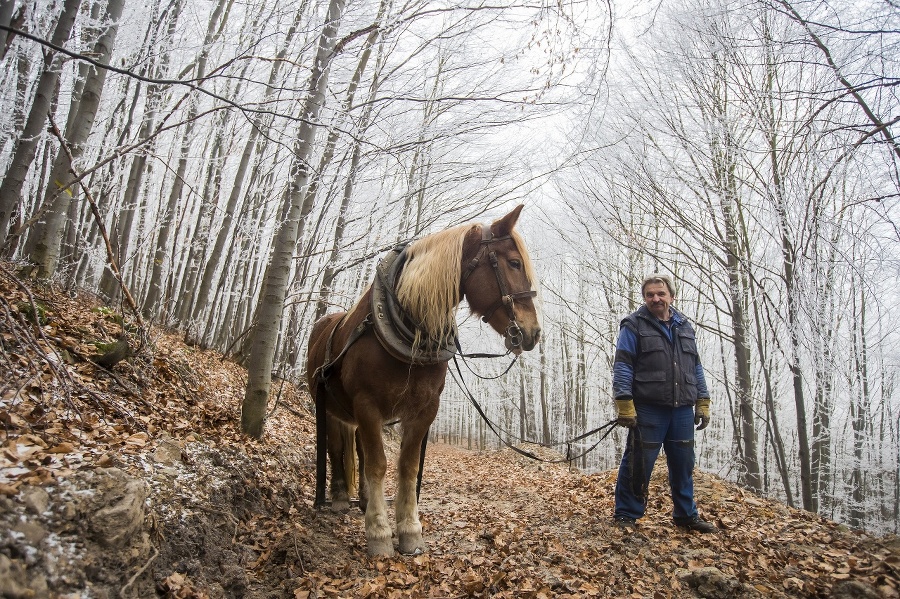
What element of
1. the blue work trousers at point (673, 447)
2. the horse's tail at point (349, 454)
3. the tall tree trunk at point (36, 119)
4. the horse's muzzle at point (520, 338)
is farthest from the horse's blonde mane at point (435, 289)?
the tall tree trunk at point (36, 119)

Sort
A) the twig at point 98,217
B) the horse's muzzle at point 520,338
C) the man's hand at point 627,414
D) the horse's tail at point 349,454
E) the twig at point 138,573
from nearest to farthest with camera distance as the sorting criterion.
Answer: the twig at point 138,573 → the twig at point 98,217 → the horse's muzzle at point 520,338 → the man's hand at point 627,414 → the horse's tail at point 349,454

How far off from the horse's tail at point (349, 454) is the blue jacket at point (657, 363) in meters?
2.46

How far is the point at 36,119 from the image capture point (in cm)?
326

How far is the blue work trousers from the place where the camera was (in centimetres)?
365

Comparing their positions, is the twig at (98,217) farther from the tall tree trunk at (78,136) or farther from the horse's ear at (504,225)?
the horse's ear at (504,225)

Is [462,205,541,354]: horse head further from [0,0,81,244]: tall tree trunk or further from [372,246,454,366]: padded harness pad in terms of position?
[0,0,81,244]: tall tree trunk

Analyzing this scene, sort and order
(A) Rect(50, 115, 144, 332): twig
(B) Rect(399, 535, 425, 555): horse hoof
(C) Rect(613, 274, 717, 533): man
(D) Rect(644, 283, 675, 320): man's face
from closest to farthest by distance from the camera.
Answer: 1. (A) Rect(50, 115, 144, 332): twig
2. (B) Rect(399, 535, 425, 555): horse hoof
3. (C) Rect(613, 274, 717, 533): man
4. (D) Rect(644, 283, 675, 320): man's face

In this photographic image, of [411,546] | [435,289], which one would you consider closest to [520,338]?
[435,289]

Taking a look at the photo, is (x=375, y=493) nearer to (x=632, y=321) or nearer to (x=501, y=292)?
(x=501, y=292)

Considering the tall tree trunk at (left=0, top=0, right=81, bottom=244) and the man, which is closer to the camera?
the tall tree trunk at (left=0, top=0, right=81, bottom=244)

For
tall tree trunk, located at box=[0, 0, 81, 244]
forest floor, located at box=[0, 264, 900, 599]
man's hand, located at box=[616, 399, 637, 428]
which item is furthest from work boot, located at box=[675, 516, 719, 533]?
tall tree trunk, located at box=[0, 0, 81, 244]

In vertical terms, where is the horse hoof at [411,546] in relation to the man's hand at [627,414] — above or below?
below

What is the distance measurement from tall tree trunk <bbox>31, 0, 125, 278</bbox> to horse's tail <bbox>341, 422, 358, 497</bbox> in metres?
3.29

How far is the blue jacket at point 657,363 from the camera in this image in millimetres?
3660
